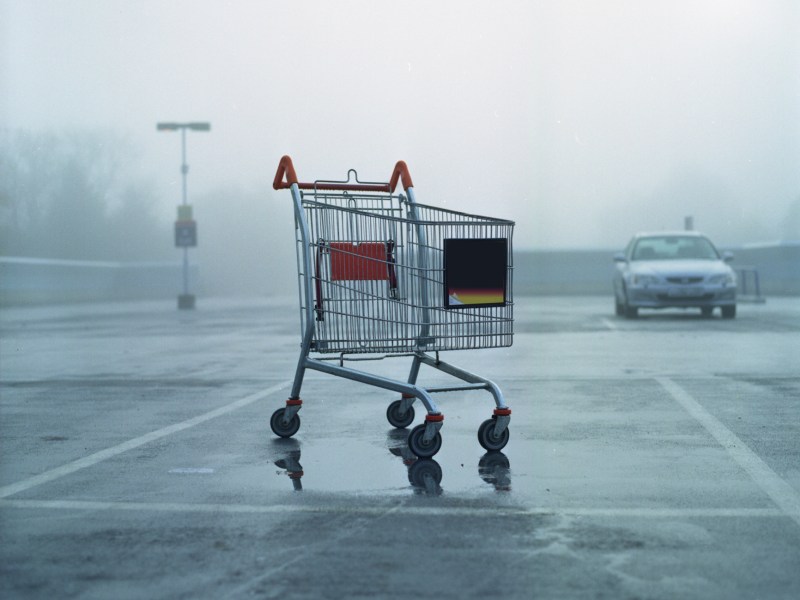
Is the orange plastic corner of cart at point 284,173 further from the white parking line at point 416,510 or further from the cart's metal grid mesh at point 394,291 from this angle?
the white parking line at point 416,510

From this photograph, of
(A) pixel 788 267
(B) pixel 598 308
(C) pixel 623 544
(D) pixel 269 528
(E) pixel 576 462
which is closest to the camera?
(C) pixel 623 544

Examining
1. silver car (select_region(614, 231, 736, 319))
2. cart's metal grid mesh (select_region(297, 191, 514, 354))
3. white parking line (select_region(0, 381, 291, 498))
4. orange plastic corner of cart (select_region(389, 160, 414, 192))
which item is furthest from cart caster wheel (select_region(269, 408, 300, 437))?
silver car (select_region(614, 231, 736, 319))

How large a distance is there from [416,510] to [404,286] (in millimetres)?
1789

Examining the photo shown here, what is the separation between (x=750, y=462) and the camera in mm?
5527

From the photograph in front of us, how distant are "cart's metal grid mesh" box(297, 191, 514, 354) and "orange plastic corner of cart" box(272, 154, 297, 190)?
196mm

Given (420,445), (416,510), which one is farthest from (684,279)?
(416,510)

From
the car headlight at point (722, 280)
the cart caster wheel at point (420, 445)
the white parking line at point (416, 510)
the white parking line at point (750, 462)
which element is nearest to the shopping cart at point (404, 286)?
the cart caster wheel at point (420, 445)

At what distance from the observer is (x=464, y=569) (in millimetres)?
3615

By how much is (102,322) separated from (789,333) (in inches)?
494

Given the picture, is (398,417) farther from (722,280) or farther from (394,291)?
(722,280)

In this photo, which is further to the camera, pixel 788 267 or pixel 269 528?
pixel 788 267

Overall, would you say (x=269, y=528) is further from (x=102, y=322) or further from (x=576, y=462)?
(x=102, y=322)

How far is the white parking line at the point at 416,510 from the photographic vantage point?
4.41 m

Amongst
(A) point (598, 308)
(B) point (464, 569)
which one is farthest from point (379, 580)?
(A) point (598, 308)
